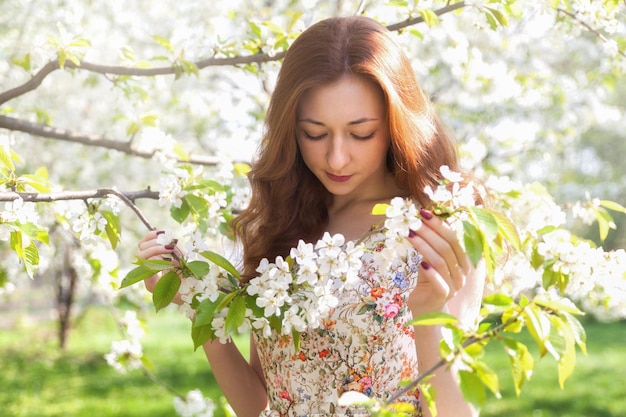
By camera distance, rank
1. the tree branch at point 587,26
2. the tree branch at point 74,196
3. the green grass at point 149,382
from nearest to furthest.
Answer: the tree branch at point 74,196 → the tree branch at point 587,26 → the green grass at point 149,382

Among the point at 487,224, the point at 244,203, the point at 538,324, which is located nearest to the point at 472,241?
the point at 487,224

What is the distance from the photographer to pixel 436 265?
1.09 metres

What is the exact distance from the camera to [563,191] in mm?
7480

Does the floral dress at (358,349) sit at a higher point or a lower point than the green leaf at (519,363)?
higher

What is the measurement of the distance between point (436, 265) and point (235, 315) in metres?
0.36

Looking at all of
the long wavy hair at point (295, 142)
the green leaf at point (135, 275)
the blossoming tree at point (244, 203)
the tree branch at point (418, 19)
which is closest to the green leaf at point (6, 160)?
the blossoming tree at point (244, 203)

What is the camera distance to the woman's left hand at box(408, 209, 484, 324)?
1.06m

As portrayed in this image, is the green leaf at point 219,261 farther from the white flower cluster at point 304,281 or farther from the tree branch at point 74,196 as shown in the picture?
the tree branch at point 74,196

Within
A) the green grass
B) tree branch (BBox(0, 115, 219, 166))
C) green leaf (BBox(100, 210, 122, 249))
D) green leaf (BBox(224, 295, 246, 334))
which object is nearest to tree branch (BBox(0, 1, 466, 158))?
tree branch (BBox(0, 115, 219, 166))

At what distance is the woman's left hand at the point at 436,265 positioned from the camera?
106cm

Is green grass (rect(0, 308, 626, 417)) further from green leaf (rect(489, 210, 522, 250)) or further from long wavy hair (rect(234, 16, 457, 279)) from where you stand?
green leaf (rect(489, 210, 522, 250))

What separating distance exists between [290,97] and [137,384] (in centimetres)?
587

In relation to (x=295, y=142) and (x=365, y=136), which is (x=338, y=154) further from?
(x=295, y=142)

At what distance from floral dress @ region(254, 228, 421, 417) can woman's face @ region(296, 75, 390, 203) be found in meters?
0.16
